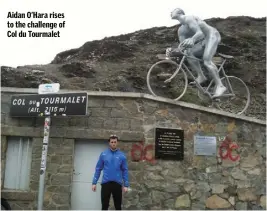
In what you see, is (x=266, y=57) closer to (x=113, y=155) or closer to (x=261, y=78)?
(x=261, y=78)

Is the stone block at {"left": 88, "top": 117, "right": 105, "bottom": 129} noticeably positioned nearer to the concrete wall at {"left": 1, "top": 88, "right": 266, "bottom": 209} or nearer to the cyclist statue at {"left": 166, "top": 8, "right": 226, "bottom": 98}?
the concrete wall at {"left": 1, "top": 88, "right": 266, "bottom": 209}

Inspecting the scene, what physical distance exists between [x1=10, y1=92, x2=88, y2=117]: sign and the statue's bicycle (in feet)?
6.44

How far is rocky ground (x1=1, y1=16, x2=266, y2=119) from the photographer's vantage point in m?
16.7

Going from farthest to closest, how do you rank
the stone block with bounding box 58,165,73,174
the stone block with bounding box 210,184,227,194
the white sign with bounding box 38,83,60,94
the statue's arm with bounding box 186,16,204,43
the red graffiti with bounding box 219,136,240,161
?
the statue's arm with bounding box 186,16,204,43 → the red graffiti with bounding box 219,136,240,161 → the stone block with bounding box 210,184,227,194 → the stone block with bounding box 58,165,73,174 → the white sign with bounding box 38,83,60,94

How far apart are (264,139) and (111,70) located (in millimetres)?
10853

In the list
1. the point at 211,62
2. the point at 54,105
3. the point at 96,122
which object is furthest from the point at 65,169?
the point at 211,62

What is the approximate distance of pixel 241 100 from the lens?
54.4ft

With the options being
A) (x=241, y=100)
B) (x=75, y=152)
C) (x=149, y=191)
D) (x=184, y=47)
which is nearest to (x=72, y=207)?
(x=75, y=152)

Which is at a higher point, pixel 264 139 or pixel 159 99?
pixel 159 99

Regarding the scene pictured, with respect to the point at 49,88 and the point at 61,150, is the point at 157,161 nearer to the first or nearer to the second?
the point at 61,150

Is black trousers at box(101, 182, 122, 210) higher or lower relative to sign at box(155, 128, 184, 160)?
lower

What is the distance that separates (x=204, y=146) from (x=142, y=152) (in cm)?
143

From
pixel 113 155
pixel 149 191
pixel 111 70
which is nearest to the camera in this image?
pixel 113 155

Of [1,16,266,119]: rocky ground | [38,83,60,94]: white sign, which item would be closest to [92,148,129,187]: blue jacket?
[38,83,60,94]: white sign
